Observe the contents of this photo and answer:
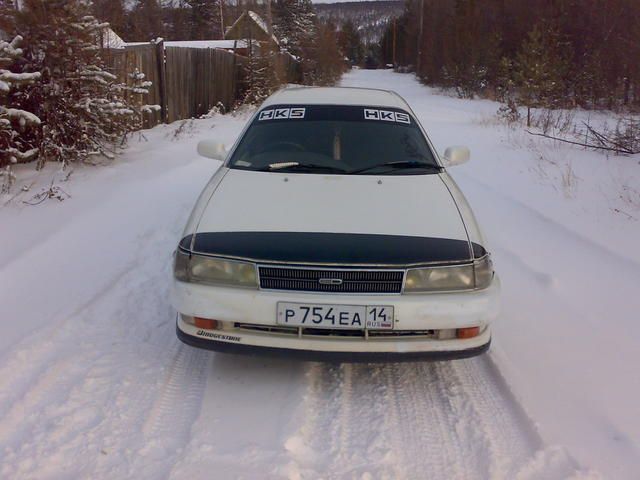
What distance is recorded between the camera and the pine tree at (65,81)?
24.4ft

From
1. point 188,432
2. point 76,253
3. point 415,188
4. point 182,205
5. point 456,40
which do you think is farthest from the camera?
point 456,40

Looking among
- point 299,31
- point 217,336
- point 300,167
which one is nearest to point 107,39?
point 300,167

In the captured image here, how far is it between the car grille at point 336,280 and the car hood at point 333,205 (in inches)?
10.8

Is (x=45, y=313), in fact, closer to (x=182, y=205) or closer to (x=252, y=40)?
(x=182, y=205)

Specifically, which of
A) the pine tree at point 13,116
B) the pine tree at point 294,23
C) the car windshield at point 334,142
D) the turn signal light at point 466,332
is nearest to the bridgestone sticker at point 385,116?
the car windshield at point 334,142

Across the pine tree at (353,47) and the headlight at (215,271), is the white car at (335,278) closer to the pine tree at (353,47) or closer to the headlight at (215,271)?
the headlight at (215,271)

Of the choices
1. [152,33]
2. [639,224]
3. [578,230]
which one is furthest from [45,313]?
[152,33]

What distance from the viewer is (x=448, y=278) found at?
2938mm

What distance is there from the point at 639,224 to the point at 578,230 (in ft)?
1.94

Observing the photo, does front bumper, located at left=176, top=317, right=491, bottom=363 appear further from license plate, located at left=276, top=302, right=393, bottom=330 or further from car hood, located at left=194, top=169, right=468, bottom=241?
car hood, located at left=194, top=169, right=468, bottom=241

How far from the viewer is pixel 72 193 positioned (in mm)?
6895

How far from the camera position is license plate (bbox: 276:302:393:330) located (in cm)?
281

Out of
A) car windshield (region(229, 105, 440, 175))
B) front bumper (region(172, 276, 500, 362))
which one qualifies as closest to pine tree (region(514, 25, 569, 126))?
car windshield (region(229, 105, 440, 175))

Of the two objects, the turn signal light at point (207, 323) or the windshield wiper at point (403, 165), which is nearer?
the turn signal light at point (207, 323)
